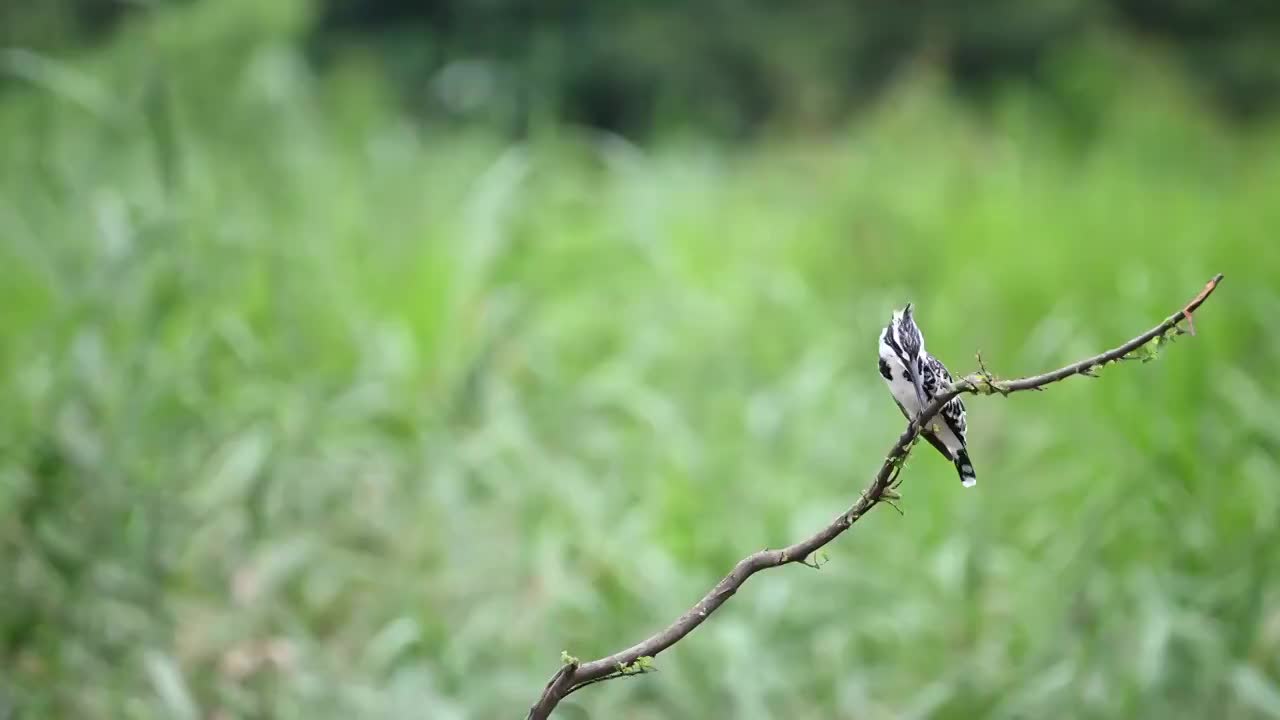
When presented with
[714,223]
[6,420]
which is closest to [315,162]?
[6,420]

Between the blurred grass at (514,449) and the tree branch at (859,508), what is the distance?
1004 mm

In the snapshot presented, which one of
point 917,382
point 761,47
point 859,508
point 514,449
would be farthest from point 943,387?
point 761,47

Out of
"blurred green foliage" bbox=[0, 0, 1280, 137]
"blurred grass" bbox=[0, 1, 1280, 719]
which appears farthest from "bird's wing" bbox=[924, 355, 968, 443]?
"blurred green foliage" bbox=[0, 0, 1280, 137]

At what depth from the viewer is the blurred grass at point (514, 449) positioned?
218 cm

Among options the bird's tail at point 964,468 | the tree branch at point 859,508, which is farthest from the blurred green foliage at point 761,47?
the tree branch at point 859,508

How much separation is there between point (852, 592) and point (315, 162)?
6.13 ft

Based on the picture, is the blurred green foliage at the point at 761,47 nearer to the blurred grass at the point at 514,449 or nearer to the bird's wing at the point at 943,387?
the blurred grass at the point at 514,449

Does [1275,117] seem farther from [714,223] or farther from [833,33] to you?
[714,223]

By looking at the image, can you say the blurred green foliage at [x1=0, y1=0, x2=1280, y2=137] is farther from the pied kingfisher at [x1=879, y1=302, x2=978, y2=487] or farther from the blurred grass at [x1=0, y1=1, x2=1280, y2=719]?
the pied kingfisher at [x1=879, y1=302, x2=978, y2=487]

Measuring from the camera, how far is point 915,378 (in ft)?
3.89

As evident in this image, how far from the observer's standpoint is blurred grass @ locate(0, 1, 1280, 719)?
2176mm

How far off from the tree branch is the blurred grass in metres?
1.00

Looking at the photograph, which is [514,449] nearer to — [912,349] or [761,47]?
[912,349]

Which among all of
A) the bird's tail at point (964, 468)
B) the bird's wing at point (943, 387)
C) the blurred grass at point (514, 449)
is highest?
the blurred grass at point (514, 449)
